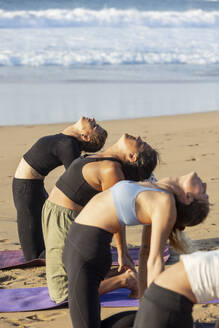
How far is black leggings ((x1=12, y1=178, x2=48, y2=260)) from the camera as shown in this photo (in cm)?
601

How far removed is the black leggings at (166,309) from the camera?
9.91 ft

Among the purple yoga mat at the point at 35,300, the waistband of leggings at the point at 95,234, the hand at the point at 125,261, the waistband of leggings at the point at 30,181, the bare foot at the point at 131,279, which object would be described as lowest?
the purple yoga mat at the point at 35,300

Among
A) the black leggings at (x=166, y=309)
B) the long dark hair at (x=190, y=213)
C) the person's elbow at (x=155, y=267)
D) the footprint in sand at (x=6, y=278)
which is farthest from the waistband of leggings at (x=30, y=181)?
the black leggings at (x=166, y=309)

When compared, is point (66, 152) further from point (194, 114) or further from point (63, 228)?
→ point (194, 114)

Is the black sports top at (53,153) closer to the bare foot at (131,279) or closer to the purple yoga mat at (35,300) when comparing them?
the purple yoga mat at (35,300)

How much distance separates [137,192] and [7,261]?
9.36 ft

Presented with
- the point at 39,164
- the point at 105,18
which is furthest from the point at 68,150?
the point at 105,18

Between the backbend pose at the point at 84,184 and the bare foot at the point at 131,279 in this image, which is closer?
the backbend pose at the point at 84,184

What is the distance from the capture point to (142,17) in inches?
1631

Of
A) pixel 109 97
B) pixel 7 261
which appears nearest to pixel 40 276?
pixel 7 261

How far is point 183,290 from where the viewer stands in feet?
9.89

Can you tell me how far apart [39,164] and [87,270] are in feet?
7.02

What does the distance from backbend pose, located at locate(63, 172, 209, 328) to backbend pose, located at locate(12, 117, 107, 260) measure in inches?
71.5

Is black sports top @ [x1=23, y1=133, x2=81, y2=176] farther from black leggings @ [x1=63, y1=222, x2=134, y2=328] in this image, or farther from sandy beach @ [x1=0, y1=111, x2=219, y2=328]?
black leggings @ [x1=63, y1=222, x2=134, y2=328]
